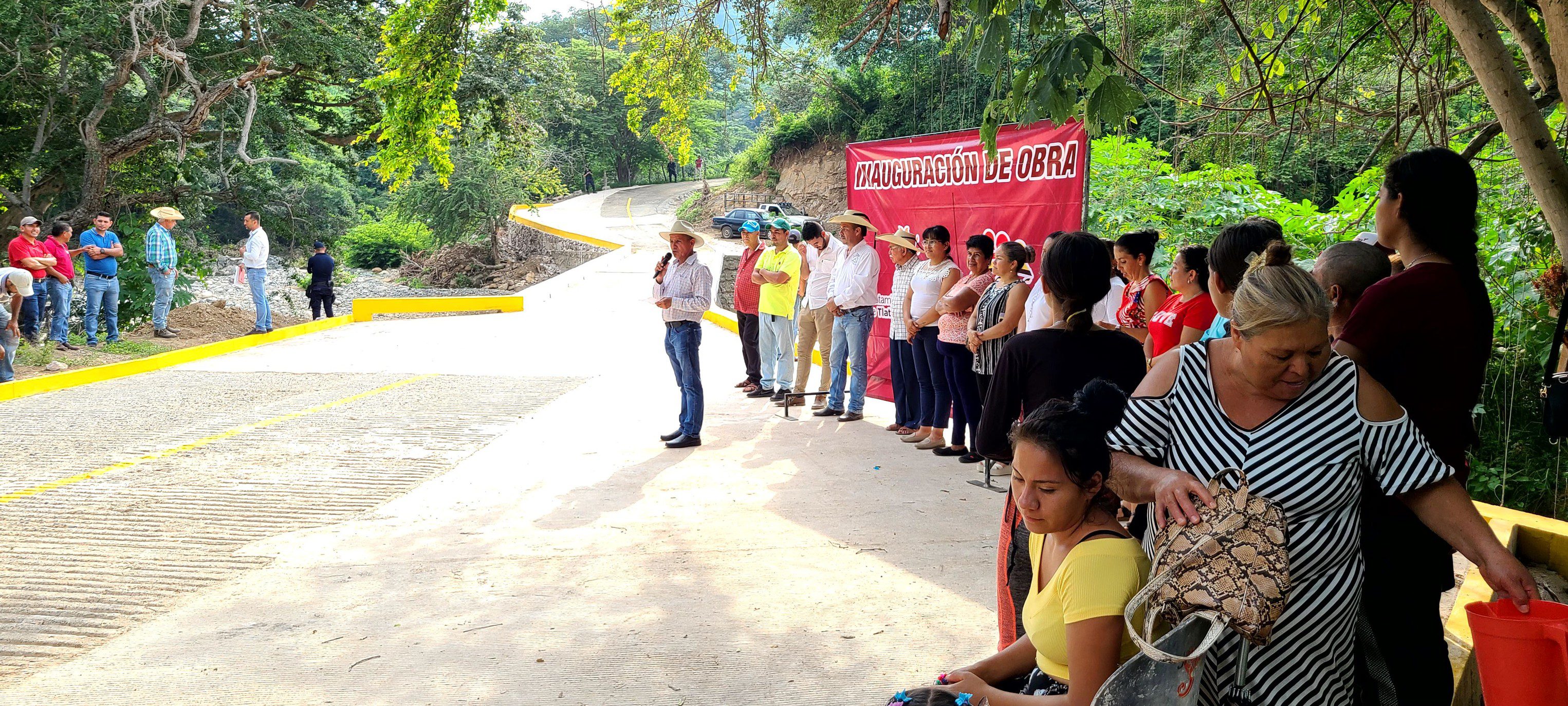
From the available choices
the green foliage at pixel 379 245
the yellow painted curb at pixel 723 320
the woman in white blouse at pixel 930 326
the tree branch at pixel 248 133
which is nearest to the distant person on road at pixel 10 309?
the tree branch at pixel 248 133

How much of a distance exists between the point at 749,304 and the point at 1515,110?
7354mm

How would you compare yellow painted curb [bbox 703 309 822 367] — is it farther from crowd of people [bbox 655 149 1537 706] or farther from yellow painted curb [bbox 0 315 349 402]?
crowd of people [bbox 655 149 1537 706]

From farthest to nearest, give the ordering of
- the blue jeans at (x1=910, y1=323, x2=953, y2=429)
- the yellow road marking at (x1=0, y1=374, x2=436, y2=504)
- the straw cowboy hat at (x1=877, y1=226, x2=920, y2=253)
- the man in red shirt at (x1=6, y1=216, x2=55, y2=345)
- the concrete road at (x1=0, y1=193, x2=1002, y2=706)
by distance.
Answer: the man in red shirt at (x1=6, y1=216, x2=55, y2=345) < the straw cowboy hat at (x1=877, y1=226, x2=920, y2=253) < the blue jeans at (x1=910, y1=323, x2=953, y2=429) < the yellow road marking at (x1=0, y1=374, x2=436, y2=504) < the concrete road at (x1=0, y1=193, x2=1002, y2=706)

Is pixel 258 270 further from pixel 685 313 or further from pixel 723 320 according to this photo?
pixel 685 313

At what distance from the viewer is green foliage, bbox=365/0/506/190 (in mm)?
9133

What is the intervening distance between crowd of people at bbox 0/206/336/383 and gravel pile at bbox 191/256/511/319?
9.30 feet

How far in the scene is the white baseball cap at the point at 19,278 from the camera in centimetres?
1077

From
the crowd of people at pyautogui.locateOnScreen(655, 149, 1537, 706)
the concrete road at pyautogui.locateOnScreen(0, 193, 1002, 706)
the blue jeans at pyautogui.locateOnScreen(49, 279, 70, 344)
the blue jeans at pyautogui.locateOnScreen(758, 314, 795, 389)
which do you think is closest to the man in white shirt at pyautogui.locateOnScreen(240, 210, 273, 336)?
the blue jeans at pyautogui.locateOnScreen(49, 279, 70, 344)

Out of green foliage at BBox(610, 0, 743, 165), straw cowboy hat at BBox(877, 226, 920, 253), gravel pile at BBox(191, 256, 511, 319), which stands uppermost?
green foliage at BBox(610, 0, 743, 165)

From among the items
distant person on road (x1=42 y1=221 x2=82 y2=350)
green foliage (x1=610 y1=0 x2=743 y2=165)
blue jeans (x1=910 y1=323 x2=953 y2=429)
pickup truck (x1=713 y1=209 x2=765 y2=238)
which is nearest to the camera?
blue jeans (x1=910 y1=323 x2=953 y2=429)

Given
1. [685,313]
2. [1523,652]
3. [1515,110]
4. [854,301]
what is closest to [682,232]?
[685,313]

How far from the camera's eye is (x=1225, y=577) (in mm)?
1999

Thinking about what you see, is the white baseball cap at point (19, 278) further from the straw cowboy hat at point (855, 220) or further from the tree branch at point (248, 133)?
the straw cowboy hat at point (855, 220)

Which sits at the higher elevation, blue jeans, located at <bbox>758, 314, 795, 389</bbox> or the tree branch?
the tree branch
